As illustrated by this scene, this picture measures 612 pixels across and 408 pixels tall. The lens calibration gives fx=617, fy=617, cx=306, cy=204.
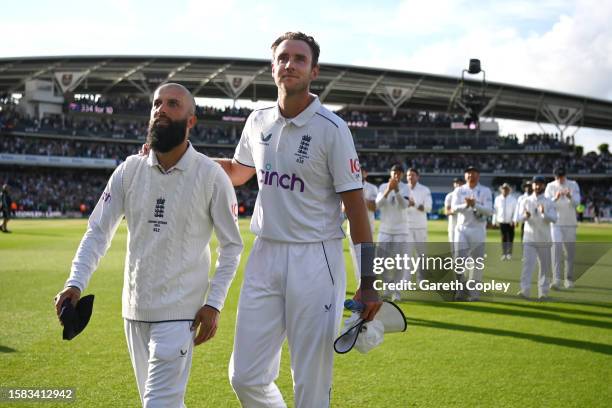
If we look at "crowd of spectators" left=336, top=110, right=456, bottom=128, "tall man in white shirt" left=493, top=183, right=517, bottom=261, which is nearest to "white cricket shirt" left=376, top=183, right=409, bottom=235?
"tall man in white shirt" left=493, top=183, right=517, bottom=261

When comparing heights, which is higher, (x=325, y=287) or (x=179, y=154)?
(x=179, y=154)

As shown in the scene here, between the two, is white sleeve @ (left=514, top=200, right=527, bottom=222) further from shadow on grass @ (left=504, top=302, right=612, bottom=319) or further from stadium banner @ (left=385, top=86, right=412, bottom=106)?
stadium banner @ (left=385, top=86, right=412, bottom=106)

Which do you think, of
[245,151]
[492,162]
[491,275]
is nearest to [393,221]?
[491,275]

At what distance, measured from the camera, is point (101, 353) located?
6.72 m

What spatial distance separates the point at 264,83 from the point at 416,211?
164 feet

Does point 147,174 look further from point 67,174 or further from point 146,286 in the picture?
point 67,174

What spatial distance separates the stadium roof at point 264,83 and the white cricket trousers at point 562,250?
43.1 metres

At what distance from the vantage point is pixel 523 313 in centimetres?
983

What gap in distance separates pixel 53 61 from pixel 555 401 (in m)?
60.6

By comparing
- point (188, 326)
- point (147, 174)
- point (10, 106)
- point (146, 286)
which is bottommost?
point (188, 326)

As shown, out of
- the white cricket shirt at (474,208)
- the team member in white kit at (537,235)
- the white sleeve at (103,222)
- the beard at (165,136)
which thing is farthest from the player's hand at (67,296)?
the team member in white kit at (537,235)

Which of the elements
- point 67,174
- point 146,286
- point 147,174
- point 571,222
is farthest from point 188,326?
point 67,174

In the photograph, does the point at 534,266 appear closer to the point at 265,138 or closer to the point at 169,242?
the point at 265,138

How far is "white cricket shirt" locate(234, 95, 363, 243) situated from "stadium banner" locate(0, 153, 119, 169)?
59187 millimetres
